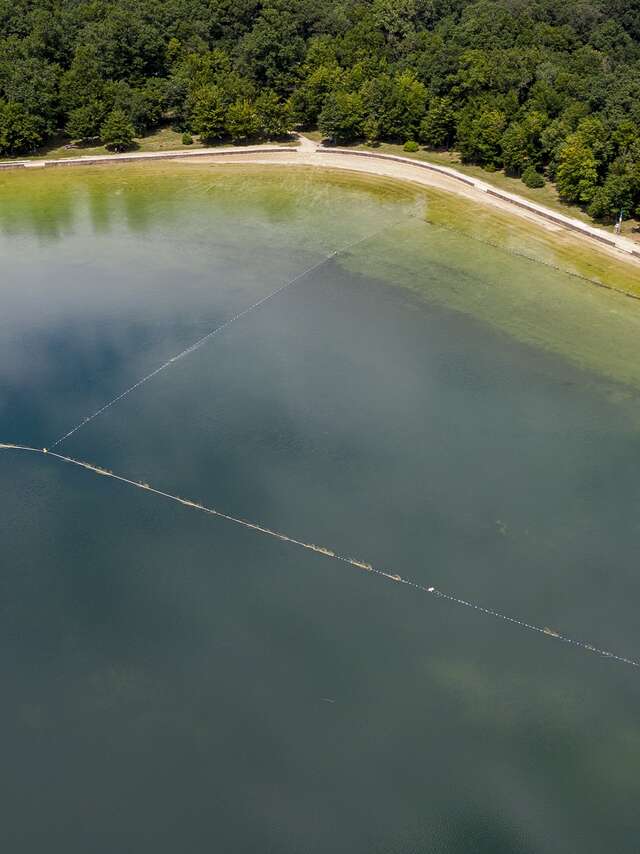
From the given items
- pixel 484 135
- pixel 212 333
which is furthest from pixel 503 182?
pixel 212 333

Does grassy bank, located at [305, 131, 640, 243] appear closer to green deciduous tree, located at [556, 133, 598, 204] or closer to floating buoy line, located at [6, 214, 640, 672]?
green deciduous tree, located at [556, 133, 598, 204]

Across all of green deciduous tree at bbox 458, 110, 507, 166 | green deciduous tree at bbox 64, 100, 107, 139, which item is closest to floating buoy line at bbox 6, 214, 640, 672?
green deciduous tree at bbox 458, 110, 507, 166

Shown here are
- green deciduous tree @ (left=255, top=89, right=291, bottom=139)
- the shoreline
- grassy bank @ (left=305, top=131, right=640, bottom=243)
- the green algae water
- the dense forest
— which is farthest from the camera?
green deciduous tree @ (left=255, top=89, right=291, bottom=139)

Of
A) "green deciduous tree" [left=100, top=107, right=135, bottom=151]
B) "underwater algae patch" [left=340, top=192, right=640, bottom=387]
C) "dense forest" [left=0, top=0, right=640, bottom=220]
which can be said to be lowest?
"underwater algae patch" [left=340, top=192, right=640, bottom=387]

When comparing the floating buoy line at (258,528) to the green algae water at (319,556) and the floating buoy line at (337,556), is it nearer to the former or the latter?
the floating buoy line at (337,556)

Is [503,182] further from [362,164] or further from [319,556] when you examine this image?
[319,556]

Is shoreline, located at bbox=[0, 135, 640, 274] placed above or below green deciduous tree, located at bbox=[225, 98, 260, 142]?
below

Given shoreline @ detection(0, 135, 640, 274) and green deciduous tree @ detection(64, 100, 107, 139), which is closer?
shoreline @ detection(0, 135, 640, 274)
